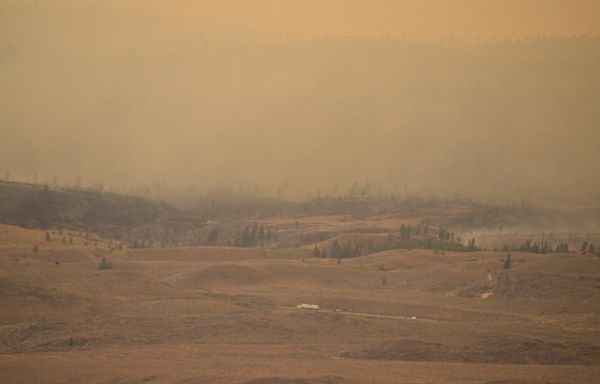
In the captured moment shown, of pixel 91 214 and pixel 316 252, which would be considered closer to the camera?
pixel 316 252

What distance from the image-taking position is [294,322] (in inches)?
2116

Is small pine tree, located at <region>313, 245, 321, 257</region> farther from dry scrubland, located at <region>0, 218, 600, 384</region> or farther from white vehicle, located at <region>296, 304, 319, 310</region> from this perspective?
white vehicle, located at <region>296, 304, 319, 310</region>

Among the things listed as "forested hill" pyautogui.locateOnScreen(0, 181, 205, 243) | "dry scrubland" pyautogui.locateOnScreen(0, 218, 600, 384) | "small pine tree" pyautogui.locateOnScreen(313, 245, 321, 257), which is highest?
"forested hill" pyautogui.locateOnScreen(0, 181, 205, 243)

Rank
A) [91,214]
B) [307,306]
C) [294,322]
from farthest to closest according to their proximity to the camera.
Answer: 1. [91,214]
2. [307,306]
3. [294,322]

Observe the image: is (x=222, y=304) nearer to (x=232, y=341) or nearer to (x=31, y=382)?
(x=232, y=341)

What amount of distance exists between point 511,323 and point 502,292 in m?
17.0

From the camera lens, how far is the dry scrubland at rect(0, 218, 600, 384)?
4084 centimetres

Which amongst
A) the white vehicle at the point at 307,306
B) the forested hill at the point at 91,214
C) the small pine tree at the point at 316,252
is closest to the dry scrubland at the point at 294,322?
the white vehicle at the point at 307,306

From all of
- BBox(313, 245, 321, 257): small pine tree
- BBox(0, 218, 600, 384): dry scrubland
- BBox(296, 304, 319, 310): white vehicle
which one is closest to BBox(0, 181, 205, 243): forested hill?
BBox(313, 245, 321, 257): small pine tree

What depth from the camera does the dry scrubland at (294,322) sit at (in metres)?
40.8

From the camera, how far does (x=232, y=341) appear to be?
4925cm

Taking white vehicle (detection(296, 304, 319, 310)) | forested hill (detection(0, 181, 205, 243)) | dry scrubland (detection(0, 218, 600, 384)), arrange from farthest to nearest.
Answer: forested hill (detection(0, 181, 205, 243)) → white vehicle (detection(296, 304, 319, 310)) → dry scrubland (detection(0, 218, 600, 384))

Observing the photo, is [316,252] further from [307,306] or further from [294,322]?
[294,322]

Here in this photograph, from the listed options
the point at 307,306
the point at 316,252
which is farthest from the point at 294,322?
the point at 316,252
